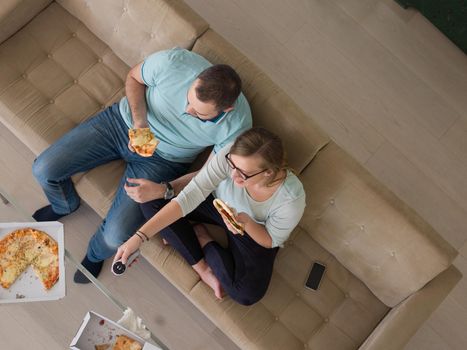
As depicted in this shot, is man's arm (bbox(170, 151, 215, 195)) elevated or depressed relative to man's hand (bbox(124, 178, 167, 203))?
elevated

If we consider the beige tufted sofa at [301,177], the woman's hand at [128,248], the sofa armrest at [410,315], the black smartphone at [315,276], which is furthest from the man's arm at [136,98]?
the sofa armrest at [410,315]

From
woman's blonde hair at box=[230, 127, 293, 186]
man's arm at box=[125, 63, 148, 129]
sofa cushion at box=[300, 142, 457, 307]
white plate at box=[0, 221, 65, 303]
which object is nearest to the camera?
woman's blonde hair at box=[230, 127, 293, 186]

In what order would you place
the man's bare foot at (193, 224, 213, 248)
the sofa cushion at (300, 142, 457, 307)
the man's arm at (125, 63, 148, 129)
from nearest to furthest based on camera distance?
the sofa cushion at (300, 142, 457, 307)
the man's arm at (125, 63, 148, 129)
the man's bare foot at (193, 224, 213, 248)

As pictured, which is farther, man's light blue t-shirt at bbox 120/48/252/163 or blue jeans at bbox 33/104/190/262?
blue jeans at bbox 33/104/190/262

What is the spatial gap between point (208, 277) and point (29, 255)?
855mm

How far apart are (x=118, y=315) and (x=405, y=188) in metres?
2.02

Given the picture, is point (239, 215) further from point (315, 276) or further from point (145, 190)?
point (315, 276)

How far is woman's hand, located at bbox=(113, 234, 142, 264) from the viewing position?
2.30 m

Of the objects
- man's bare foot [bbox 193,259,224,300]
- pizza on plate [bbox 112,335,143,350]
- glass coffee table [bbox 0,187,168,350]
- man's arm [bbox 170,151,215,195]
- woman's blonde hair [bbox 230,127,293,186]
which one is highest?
woman's blonde hair [bbox 230,127,293,186]

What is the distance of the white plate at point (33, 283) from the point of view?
2148 mm

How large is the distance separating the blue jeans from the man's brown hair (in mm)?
582

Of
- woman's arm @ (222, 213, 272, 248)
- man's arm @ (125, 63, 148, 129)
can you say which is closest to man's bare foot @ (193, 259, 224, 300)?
woman's arm @ (222, 213, 272, 248)

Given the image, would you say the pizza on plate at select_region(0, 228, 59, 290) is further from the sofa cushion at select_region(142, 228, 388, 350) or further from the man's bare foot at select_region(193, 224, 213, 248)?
the man's bare foot at select_region(193, 224, 213, 248)

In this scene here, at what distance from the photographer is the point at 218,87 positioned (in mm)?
2061
